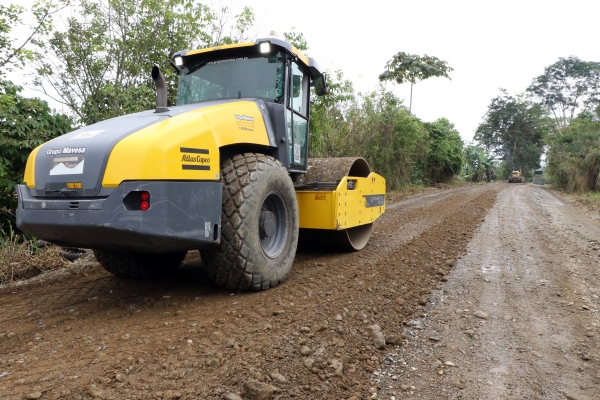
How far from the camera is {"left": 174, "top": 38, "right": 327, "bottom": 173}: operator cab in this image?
4441mm

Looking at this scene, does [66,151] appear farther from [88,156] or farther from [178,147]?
[178,147]

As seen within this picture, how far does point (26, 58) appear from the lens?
6250 millimetres

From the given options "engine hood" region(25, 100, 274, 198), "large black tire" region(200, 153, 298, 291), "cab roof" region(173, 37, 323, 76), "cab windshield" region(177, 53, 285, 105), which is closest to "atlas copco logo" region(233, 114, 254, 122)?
"large black tire" region(200, 153, 298, 291)

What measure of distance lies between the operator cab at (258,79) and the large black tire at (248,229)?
0.78m

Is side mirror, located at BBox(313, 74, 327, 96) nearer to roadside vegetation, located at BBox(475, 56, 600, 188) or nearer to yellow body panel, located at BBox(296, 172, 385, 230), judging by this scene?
yellow body panel, located at BBox(296, 172, 385, 230)

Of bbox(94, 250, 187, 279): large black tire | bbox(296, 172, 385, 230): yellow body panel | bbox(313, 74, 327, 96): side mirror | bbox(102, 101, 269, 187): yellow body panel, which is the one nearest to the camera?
bbox(102, 101, 269, 187): yellow body panel

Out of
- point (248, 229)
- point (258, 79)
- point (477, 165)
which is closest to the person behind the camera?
point (248, 229)

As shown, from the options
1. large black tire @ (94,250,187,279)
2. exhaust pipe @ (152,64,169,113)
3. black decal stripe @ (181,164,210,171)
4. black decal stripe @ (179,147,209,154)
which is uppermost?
exhaust pipe @ (152,64,169,113)

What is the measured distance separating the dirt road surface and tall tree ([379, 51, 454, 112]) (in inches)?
905

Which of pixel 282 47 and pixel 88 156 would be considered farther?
pixel 282 47

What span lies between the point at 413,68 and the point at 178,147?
25.5 m

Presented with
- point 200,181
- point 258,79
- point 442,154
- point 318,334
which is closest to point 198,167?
point 200,181

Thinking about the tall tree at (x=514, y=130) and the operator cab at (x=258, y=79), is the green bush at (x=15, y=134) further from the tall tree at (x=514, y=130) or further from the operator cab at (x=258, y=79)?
the tall tree at (x=514, y=130)

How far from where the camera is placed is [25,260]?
199 inches
